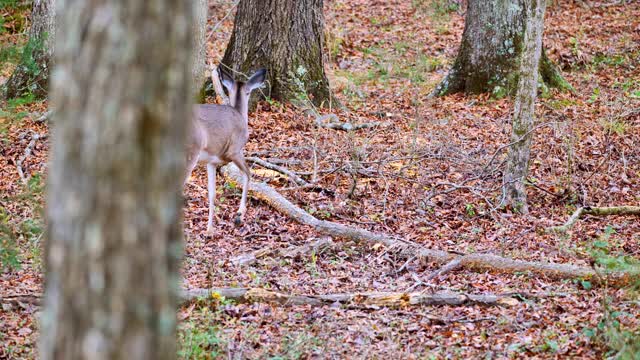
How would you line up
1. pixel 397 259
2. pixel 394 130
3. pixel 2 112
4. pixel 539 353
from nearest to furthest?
pixel 539 353, pixel 2 112, pixel 397 259, pixel 394 130

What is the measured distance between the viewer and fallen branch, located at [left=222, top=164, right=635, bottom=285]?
677 cm

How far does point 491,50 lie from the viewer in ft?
44.0

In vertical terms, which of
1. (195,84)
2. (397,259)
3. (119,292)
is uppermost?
(119,292)

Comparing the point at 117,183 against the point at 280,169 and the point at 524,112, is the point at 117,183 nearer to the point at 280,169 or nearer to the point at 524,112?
the point at 524,112

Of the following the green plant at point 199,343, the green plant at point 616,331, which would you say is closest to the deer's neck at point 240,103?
the green plant at point 199,343

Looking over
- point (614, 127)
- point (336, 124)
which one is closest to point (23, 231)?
point (336, 124)

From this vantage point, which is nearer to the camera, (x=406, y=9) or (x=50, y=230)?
(x=50, y=230)

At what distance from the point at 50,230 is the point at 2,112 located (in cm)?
441

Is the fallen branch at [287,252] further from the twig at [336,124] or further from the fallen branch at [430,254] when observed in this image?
the twig at [336,124]

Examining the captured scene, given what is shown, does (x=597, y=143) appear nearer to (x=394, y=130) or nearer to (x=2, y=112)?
(x=394, y=130)

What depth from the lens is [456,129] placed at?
11.6 m

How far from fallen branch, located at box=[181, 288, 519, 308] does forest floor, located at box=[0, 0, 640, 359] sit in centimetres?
6

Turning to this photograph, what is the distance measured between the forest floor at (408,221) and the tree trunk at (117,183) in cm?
304

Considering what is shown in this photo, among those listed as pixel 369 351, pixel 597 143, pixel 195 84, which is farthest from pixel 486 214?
pixel 195 84
